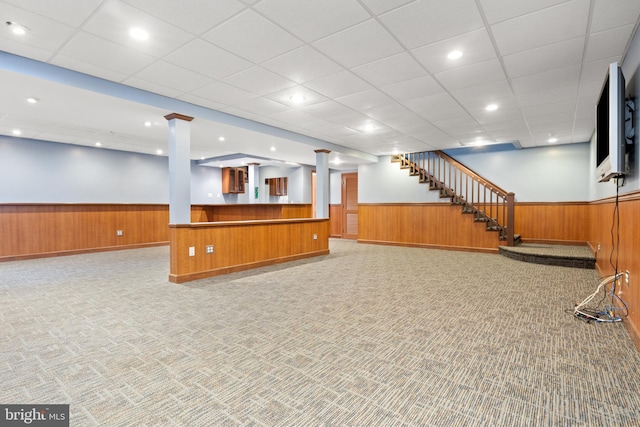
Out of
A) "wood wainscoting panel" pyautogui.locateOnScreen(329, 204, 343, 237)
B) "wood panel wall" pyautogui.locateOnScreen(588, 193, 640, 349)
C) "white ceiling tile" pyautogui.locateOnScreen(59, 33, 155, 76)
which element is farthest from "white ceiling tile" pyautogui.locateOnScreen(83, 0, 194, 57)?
"wood wainscoting panel" pyautogui.locateOnScreen(329, 204, 343, 237)

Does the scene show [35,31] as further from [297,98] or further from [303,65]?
[297,98]

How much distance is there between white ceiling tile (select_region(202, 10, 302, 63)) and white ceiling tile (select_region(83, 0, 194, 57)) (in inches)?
11.4

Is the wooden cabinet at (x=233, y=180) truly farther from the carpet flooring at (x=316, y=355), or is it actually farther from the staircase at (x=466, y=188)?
the carpet flooring at (x=316, y=355)

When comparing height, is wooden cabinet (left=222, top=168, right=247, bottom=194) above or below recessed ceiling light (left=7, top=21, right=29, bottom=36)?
below

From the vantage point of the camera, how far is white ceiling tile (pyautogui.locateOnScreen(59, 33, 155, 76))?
2.92 metres

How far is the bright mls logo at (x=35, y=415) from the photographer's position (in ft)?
5.32

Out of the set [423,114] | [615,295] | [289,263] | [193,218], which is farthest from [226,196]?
[615,295]

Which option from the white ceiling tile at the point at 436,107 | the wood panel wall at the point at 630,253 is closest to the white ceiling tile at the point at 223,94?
the white ceiling tile at the point at 436,107

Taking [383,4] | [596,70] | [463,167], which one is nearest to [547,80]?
[596,70]

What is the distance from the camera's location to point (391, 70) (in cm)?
355

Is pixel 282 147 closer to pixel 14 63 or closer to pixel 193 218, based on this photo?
pixel 193 218

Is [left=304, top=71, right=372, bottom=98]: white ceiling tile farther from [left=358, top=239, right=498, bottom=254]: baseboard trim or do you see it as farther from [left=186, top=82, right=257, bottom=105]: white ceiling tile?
[left=358, top=239, right=498, bottom=254]: baseboard trim

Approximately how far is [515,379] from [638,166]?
2.12m

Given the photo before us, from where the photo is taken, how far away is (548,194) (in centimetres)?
779
